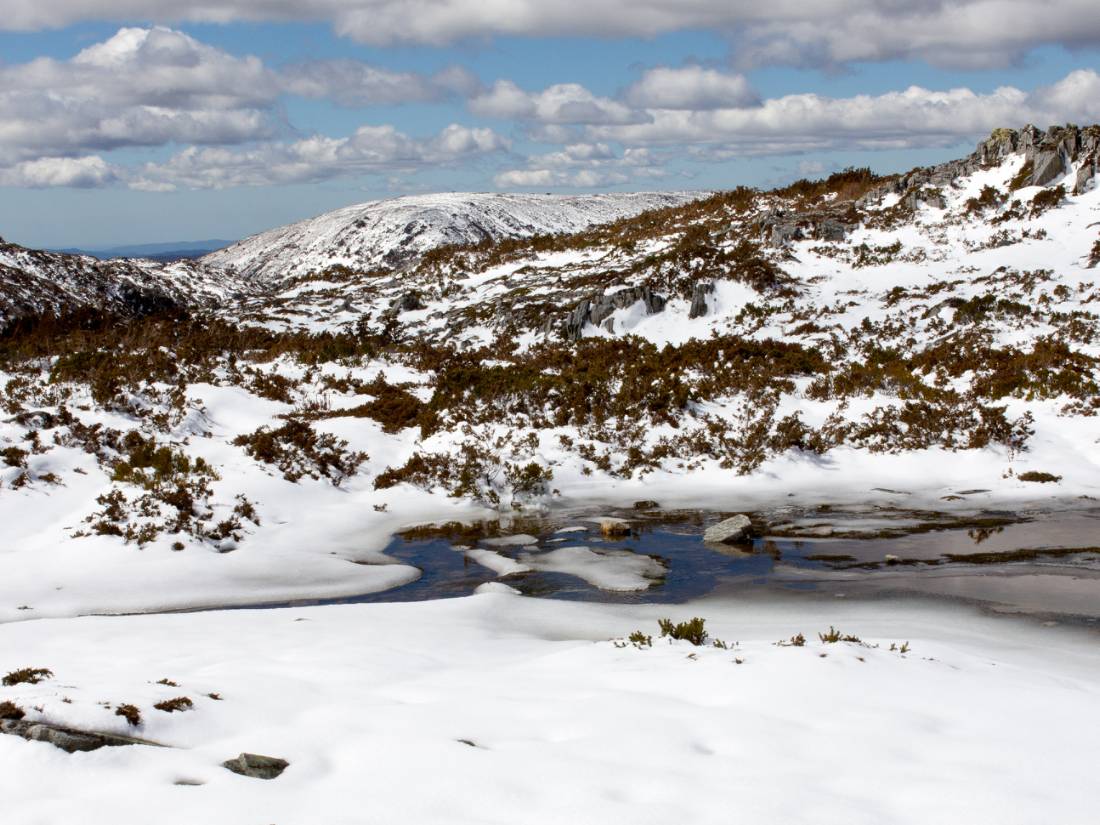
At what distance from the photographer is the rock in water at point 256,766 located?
552 centimetres

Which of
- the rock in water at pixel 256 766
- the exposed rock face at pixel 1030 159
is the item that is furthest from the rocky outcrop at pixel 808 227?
the rock in water at pixel 256 766

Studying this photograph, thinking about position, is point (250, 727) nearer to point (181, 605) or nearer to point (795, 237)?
point (181, 605)

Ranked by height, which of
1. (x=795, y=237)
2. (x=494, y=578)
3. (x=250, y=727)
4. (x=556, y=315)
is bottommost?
(x=494, y=578)

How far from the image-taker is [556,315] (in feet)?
115

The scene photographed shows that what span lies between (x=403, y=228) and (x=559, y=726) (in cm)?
9244

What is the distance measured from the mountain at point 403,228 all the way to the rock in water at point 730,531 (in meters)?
68.2

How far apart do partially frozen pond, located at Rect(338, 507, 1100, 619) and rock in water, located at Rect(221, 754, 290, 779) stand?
6.75m

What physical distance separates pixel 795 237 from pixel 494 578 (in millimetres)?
33310

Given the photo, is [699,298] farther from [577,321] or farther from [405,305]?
[405,305]

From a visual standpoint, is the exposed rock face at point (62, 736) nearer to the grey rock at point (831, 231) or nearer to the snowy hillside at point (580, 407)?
the snowy hillside at point (580, 407)

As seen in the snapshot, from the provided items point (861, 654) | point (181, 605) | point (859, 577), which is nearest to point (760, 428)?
point (859, 577)

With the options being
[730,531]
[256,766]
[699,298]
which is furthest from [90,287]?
[256,766]

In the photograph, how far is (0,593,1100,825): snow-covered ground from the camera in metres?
5.12

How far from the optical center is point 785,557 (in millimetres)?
13836
